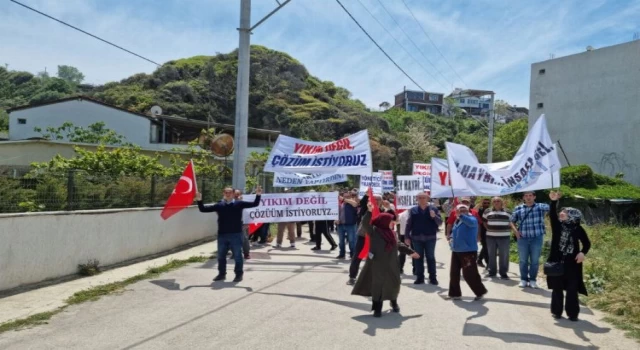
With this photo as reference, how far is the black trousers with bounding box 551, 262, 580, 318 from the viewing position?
24.5 ft

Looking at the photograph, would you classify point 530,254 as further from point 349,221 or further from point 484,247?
point 349,221

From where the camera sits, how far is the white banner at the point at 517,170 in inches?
347

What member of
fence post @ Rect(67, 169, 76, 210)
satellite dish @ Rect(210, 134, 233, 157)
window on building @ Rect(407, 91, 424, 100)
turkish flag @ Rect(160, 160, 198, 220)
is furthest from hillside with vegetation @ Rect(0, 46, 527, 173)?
window on building @ Rect(407, 91, 424, 100)

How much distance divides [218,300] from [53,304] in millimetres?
2362

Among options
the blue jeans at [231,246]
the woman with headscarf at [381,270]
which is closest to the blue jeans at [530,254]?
the woman with headscarf at [381,270]

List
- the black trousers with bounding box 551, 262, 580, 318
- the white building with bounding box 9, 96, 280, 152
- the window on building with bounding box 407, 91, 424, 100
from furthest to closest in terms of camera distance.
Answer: the window on building with bounding box 407, 91, 424, 100 → the white building with bounding box 9, 96, 280, 152 → the black trousers with bounding box 551, 262, 580, 318

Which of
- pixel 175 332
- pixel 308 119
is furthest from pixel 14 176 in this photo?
pixel 308 119

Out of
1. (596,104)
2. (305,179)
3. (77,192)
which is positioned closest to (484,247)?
(305,179)

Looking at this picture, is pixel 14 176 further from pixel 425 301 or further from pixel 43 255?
pixel 425 301

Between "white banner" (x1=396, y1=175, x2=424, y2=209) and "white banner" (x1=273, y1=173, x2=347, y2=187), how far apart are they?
4.33 meters

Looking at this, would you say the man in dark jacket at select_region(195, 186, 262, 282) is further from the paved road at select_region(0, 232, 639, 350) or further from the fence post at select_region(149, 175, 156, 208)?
the fence post at select_region(149, 175, 156, 208)

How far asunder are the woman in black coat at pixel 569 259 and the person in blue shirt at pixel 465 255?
1277 mm

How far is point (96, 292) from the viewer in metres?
8.66

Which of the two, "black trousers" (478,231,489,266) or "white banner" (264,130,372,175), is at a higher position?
"white banner" (264,130,372,175)
